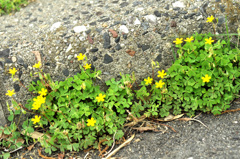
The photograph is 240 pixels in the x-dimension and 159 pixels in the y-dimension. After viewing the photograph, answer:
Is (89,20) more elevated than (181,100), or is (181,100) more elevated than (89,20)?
(89,20)

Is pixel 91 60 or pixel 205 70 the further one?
pixel 91 60

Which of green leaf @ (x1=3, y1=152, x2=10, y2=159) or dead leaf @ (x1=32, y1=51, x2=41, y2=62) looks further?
dead leaf @ (x1=32, y1=51, x2=41, y2=62)

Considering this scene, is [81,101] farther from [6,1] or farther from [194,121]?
[6,1]

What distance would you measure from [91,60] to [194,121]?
1.42m

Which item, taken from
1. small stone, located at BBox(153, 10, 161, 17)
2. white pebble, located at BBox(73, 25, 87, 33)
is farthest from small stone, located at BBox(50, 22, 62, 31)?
small stone, located at BBox(153, 10, 161, 17)

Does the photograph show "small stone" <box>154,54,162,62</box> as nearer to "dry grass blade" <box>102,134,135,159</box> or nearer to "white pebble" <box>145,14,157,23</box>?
"white pebble" <box>145,14,157,23</box>

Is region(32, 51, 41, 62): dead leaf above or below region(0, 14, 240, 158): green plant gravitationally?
above

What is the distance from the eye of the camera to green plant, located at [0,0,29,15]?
4133mm

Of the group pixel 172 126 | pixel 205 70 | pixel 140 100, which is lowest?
pixel 172 126

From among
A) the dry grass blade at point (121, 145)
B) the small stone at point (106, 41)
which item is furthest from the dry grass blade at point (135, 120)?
the small stone at point (106, 41)

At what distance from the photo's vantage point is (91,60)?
124 inches

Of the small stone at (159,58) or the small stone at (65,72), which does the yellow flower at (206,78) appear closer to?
the small stone at (159,58)

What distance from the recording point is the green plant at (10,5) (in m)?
4.13

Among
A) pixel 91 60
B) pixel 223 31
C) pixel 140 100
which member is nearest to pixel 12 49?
pixel 91 60
